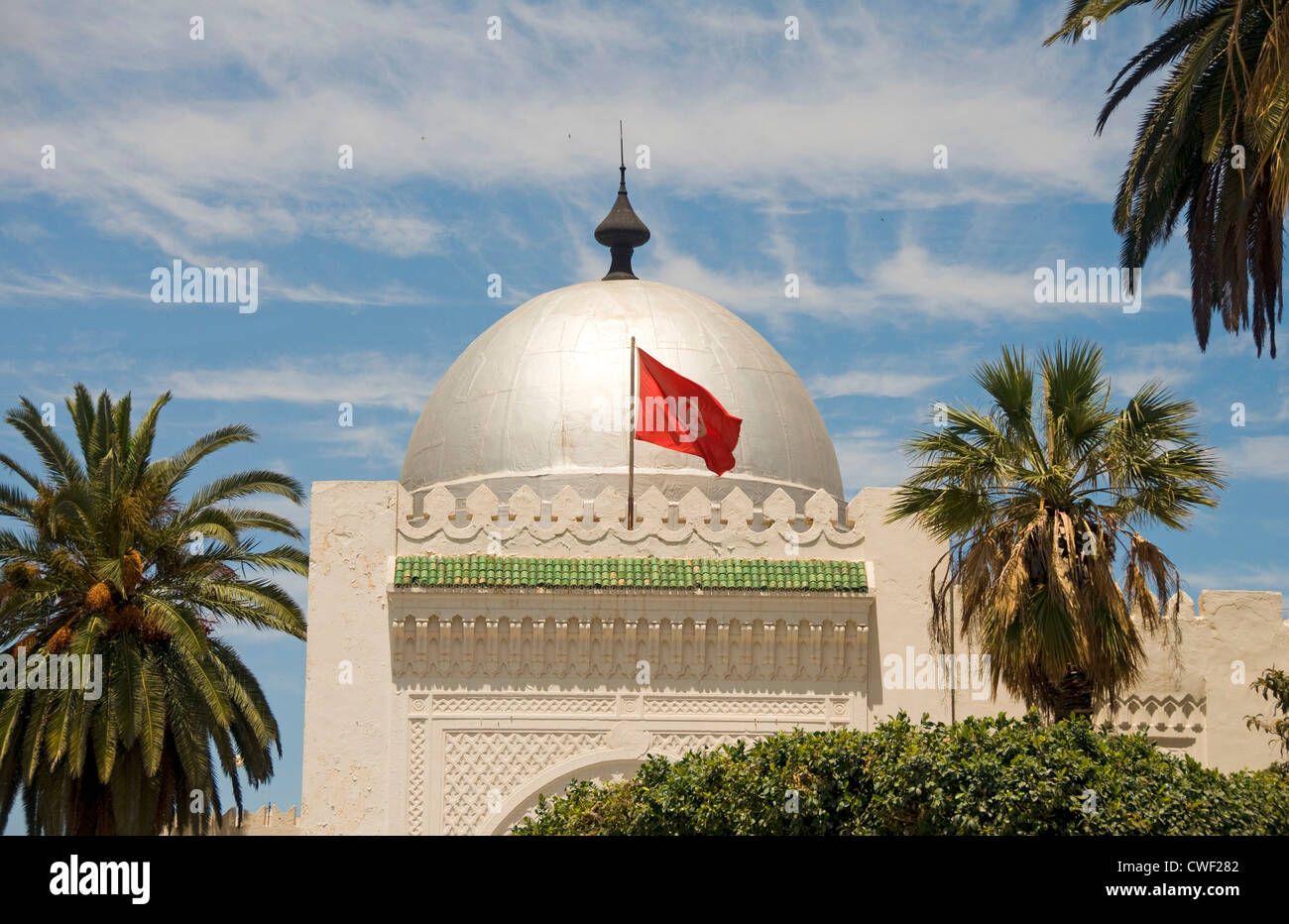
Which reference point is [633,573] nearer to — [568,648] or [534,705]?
[568,648]

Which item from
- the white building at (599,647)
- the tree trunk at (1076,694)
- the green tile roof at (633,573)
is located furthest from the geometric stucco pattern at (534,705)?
the tree trunk at (1076,694)

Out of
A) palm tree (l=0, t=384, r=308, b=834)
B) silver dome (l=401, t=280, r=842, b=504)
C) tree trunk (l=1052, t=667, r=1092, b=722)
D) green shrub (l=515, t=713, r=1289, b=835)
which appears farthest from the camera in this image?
silver dome (l=401, t=280, r=842, b=504)

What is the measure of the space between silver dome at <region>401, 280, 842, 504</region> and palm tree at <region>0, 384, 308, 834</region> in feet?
16.7

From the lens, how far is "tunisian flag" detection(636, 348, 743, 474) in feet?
89.8

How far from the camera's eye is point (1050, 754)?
17.5 metres

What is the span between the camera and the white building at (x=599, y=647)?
24422 mm

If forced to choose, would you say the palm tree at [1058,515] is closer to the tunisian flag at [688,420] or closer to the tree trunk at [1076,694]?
the tree trunk at [1076,694]

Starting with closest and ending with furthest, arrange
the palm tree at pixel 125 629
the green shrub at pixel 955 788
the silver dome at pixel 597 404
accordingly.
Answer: the green shrub at pixel 955 788, the palm tree at pixel 125 629, the silver dome at pixel 597 404

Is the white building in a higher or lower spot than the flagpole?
lower

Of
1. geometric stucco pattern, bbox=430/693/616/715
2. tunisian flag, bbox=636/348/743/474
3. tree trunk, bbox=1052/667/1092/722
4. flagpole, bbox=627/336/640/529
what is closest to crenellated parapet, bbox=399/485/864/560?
flagpole, bbox=627/336/640/529

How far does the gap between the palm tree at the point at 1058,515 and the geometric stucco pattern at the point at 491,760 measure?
6842mm

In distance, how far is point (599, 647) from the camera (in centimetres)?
2480

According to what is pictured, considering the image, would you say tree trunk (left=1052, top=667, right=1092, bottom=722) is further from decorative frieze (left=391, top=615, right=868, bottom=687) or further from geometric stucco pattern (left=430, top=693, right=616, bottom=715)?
geometric stucco pattern (left=430, top=693, right=616, bottom=715)
